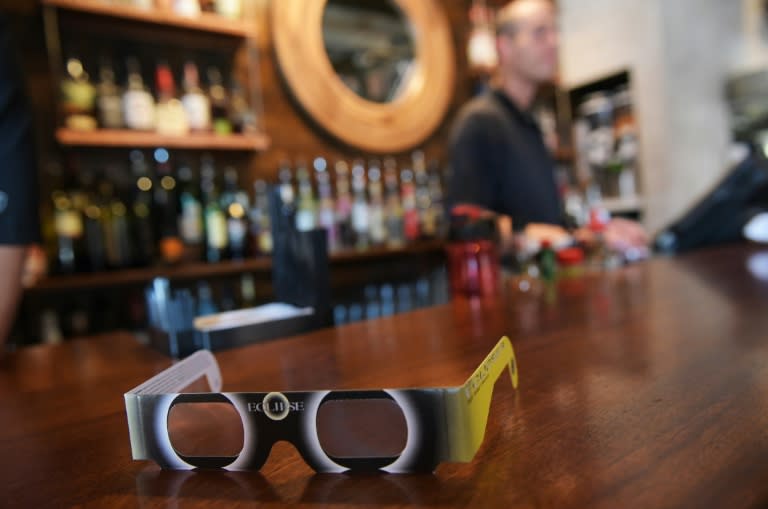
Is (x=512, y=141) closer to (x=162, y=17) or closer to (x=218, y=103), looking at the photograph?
(x=218, y=103)

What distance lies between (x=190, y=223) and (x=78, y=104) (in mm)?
518

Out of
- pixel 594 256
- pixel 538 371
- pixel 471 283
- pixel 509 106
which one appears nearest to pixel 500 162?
pixel 509 106

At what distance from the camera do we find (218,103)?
2102mm

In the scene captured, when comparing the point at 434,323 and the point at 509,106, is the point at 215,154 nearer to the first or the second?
the point at 509,106

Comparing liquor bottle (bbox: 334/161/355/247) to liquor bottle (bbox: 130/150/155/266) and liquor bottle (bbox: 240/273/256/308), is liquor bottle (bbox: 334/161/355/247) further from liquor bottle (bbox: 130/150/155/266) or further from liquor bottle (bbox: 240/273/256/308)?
liquor bottle (bbox: 130/150/155/266)

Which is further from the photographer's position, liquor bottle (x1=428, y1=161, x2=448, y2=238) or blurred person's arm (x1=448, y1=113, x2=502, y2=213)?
liquor bottle (x1=428, y1=161, x2=448, y2=238)

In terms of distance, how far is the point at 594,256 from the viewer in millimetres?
1587

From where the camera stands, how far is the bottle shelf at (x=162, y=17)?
1688 mm

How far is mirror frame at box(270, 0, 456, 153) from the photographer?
7.46ft

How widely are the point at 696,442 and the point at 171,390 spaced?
1.24ft

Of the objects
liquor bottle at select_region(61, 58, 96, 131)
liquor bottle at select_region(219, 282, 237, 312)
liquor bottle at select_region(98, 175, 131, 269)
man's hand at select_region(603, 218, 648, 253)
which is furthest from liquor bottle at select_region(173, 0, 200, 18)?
man's hand at select_region(603, 218, 648, 253)

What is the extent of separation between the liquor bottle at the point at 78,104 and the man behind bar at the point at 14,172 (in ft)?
2.19

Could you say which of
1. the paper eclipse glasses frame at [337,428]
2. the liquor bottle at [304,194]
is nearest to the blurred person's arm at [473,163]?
the liquor bottle at [304,194]

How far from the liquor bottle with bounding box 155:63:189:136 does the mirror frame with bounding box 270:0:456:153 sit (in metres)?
0.52
